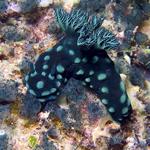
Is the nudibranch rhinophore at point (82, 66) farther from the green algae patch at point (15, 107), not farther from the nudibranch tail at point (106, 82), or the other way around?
the green algae patch at point (15, 107)

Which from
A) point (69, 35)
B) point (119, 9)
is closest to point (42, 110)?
point (69, 35)

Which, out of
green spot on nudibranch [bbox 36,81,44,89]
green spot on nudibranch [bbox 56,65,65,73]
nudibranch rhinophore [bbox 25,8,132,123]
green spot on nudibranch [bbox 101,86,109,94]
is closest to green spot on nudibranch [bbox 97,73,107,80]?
nudibranch rhinophore [bbox 25,8,132,123]

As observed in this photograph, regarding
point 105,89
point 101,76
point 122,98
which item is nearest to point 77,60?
point 101,76

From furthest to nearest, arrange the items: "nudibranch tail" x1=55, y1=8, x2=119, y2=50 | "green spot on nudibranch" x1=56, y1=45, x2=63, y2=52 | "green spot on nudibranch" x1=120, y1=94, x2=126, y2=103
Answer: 1. "green spot on nudibranch" x1=120, y1=94, x2=126, y2=103
2. "green spot on nudibranch" x1=56, y1=45, x2=63, y2=52
3. "nudibranch tail" x1=55, y1=8, x2=119, y2=50

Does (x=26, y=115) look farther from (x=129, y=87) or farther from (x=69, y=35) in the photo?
(x=129, y=87)

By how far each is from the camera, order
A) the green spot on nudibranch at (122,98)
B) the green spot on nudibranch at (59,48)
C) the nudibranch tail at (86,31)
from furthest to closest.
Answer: the green spot on nudibranch at (122,98) < the green spot on nudibranch at (59,48) < the nudibranch tail at (86,31)

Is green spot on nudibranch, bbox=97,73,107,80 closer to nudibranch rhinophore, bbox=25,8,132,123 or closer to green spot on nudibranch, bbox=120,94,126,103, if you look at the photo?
nudibranch rhinophore, bbox=25,8,132,123

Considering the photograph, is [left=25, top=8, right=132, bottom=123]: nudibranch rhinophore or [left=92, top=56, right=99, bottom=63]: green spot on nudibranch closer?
[left=25, top=8, right=132, bottom=123]: nudibranch rhinophore

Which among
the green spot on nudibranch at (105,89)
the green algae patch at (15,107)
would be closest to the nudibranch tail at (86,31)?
the green spot on nudibranch at (105,89)

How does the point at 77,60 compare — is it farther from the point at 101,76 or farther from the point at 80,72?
the point at 101,76
